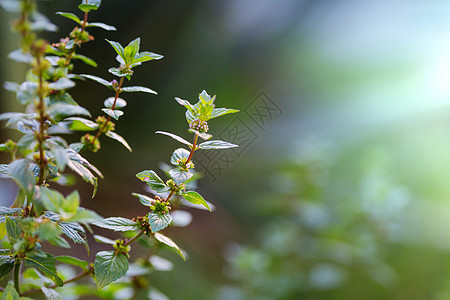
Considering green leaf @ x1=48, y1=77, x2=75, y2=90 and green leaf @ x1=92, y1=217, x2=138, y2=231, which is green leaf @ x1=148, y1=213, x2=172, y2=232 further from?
green leaf @ x1=48, y1=77, x2=75, y2=90

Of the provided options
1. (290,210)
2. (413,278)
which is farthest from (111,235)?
(413,278)

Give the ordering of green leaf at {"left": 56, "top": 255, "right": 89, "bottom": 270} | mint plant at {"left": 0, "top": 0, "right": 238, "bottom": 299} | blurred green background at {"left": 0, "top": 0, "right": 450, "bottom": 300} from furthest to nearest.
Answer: blurred green background at {"left": 0, "top": 0, "right": 450, "bottom": 300} < green leaf at {"left": 56, "top": 255, "right": 89, "bottom": 270} < mint plant at {"left": 0, "top": 0, "right": 238, "bottom": 299}

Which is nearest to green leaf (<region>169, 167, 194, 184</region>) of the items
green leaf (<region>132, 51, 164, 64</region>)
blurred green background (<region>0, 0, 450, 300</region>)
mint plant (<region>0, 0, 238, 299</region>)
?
mint plant (<region>0, 0, 238, 299</region>)

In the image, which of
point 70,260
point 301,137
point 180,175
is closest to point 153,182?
point 180,175

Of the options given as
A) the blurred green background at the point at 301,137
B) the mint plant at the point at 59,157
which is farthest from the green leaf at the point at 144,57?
the blurred green background at the point at 301,137

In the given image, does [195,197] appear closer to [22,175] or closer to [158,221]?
[158,221]

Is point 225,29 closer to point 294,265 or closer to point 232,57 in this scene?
point 232,57
